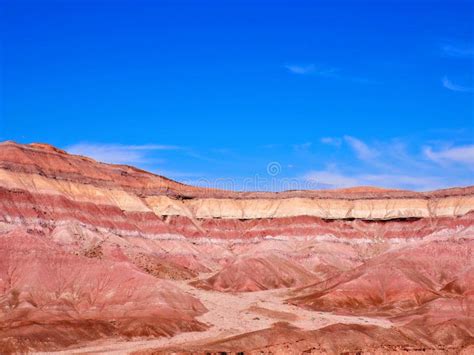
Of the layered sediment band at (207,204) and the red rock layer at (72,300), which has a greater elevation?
the layered sediment band at (207,204)

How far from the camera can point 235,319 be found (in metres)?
99.1

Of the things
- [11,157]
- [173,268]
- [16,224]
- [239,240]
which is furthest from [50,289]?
[239,240]

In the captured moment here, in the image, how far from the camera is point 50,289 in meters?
98.6

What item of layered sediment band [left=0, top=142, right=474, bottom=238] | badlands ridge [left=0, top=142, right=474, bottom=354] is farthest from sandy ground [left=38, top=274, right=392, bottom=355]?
layered sediment band [left=0, top=142, right=474, bottom=238]

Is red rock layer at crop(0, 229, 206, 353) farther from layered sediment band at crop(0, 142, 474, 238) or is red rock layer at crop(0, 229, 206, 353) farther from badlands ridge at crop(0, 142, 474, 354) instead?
layered sediment band at crop(0, 142, 474, 238)

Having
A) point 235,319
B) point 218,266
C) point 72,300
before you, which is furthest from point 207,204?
point 72,300

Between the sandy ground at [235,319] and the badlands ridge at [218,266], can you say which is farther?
the badlands ridge at [218,266]

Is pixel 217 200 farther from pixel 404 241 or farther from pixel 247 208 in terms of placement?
pixel 404 241

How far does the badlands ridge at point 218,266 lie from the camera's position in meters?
83.6

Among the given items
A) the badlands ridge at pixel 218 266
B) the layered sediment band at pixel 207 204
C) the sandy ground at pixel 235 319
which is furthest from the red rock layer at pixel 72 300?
the layered sediment band at pixel 207 204

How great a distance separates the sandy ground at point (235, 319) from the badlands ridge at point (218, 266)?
0.34 m

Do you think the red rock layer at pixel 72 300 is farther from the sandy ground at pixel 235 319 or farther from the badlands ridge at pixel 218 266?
the sandy ground at pixel 235 319

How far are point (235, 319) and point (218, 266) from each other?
5438 cm

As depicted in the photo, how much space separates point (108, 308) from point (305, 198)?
85.6 metres
